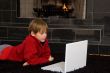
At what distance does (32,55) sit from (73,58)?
13.9 inches

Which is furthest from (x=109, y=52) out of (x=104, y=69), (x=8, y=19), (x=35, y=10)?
(x=104, y=69)

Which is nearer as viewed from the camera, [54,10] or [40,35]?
[40,35]

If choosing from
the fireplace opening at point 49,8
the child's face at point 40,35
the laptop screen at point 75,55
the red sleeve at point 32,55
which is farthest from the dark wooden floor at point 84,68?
the fireplace opening at point 49,8

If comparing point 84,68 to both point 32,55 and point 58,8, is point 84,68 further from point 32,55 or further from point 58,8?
point 58,8

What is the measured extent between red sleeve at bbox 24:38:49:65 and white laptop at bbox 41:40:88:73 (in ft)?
0.67

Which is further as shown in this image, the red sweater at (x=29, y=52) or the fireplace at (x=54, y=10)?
the fireplace at (x=54, y=10)

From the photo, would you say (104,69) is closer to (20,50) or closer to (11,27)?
(20,50)

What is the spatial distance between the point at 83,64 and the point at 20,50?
0.52 m

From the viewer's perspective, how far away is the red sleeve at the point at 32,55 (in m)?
1.85

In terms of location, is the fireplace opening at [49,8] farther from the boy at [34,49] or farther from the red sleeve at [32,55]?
the red sleeve at [32,55]

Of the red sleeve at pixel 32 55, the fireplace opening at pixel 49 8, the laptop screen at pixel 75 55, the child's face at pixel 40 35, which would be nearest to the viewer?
the laptop screen at pixel 75 55

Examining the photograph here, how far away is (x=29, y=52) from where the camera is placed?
1.88 meters

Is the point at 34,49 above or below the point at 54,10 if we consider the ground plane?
→ below

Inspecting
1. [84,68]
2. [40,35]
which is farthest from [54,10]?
[84,68]
